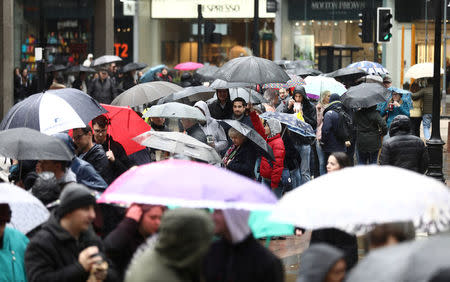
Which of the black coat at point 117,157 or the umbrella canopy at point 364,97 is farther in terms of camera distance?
the umbrella canopy at point 364,97

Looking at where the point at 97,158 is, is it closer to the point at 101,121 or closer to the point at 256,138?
the point at 101,121

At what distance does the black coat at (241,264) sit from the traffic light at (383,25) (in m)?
18.1

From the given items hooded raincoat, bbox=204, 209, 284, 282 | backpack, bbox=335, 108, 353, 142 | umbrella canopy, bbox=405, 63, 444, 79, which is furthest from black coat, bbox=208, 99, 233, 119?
umbrella canopy, bbox=405, 63, 444, 79

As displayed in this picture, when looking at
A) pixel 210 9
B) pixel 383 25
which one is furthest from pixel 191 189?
pixel 210 9

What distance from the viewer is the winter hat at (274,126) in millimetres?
11656

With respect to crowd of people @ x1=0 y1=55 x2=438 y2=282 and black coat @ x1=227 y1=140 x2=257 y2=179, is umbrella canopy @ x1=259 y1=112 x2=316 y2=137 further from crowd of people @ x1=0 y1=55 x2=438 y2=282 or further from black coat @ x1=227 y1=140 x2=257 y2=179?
black coat @ x1=227 y1=140 x2=257 y2=179

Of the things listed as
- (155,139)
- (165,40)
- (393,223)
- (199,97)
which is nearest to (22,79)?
(165,40)

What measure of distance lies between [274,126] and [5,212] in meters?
6.38

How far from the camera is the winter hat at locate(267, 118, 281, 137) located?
1166 cm

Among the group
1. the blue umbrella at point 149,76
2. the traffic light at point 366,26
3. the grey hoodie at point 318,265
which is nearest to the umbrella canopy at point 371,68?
the traffic light at point 366,26

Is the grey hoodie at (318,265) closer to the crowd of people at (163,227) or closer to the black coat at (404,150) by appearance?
the crowd of people at (163,227)

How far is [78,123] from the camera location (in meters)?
8.68

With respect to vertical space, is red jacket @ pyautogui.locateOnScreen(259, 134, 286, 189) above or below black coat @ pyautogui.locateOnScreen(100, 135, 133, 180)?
below

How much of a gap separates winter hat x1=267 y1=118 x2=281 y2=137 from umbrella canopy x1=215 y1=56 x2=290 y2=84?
0.62m
